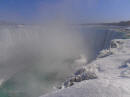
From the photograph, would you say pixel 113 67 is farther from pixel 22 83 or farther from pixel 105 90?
pixel 22 83

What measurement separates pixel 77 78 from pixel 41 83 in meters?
6.93

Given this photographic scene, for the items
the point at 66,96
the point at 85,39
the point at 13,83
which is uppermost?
the point at 66,96

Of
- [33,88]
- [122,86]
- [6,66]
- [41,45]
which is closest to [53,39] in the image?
[41,45]

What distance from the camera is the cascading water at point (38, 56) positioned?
969 cm

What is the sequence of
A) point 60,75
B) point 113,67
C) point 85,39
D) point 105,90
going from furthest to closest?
Answer: point 85,39 → point 60,75 → point 113,67 → point 105,90

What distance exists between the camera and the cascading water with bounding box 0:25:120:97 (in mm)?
9691

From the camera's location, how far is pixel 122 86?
208 centimetres

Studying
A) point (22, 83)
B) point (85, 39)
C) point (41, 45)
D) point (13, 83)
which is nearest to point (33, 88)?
point (22, 83)

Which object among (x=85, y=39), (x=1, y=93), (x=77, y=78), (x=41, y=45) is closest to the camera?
(x=77, y=78)

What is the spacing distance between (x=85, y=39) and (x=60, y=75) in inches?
624

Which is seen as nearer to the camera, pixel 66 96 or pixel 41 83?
pixel 66 96

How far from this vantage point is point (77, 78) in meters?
3.40

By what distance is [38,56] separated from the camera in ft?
62.1

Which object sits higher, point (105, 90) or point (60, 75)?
point (105, 90)
